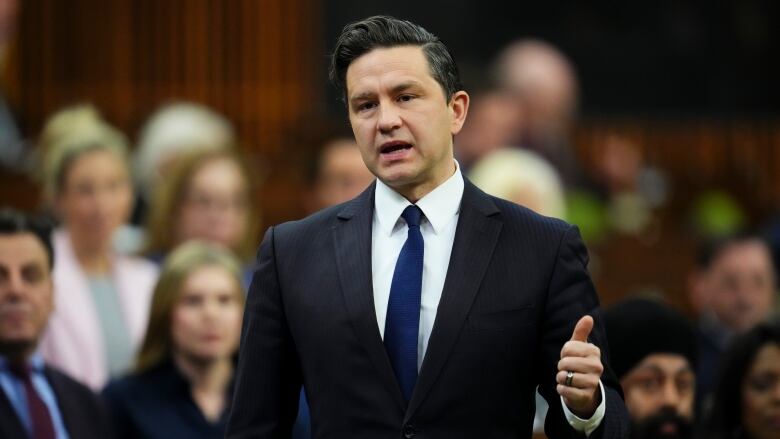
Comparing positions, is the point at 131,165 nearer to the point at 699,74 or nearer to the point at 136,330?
the point at 136,330

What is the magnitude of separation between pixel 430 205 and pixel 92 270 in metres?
2.98

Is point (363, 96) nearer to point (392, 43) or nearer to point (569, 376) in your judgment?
point (392, 43)

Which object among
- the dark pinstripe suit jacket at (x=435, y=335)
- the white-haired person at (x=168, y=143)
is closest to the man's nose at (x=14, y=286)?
the white-haired person at (x=168, y=143)

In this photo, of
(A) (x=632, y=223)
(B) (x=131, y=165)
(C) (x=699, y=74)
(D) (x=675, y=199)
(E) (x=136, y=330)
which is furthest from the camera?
(C) (x=699, y=74)

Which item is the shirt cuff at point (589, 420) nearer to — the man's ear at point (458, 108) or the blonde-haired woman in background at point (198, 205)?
the man's ear at point (458, 108)

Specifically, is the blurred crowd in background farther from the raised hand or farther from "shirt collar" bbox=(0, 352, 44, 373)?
the raised hand

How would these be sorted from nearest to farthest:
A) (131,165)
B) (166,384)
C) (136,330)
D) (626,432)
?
1. (626,432)
2. (166,384)
3. (136,330)
4. (131,165)

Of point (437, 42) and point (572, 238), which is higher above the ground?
point (437, 42)

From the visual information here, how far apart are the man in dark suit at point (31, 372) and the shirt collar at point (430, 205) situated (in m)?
1.82

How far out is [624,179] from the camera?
948 cm

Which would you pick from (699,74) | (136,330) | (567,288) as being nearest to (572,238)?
(567,288)

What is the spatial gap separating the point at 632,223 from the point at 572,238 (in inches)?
247

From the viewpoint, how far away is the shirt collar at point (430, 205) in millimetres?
3092

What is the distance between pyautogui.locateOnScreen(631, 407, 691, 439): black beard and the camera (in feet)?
15.2
